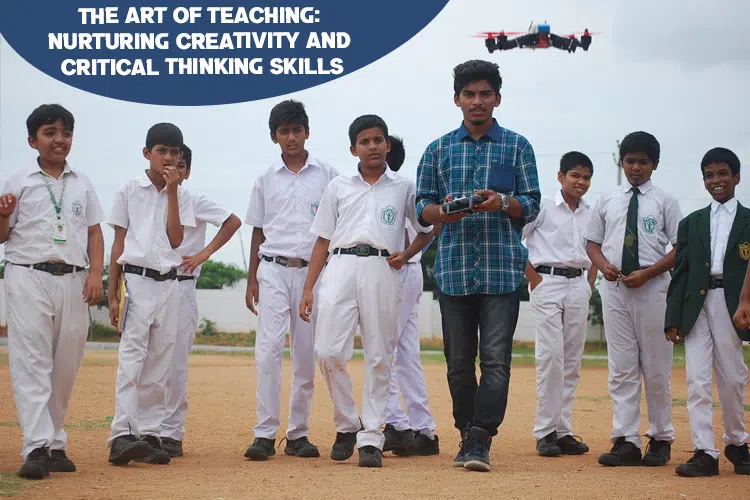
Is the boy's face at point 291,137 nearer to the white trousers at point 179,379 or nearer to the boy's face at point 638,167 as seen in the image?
the white trousers at point 179,379

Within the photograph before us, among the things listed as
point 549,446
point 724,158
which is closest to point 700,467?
point 549,446

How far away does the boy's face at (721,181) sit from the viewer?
739 cm

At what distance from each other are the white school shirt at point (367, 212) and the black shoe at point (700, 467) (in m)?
2.36

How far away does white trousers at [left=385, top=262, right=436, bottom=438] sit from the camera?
845cm

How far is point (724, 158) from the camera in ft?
24.2

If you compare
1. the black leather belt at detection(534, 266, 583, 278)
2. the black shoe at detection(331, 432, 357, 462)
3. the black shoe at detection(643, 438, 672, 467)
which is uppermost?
the black leather belt at detection(534, 266, 583, 278)

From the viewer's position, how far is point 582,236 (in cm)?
879

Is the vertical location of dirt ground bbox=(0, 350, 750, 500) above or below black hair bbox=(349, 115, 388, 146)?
below

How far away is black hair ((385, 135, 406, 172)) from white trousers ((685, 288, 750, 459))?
115 inches

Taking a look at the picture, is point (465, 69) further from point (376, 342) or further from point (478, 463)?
point (478, 463)

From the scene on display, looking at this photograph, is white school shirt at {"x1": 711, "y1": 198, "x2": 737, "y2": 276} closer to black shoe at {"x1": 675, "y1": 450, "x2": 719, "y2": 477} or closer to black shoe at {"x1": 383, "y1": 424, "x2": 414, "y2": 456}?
black shoe at {"x1": 675, "y1": 450, "x2": 719, "y2": 477}

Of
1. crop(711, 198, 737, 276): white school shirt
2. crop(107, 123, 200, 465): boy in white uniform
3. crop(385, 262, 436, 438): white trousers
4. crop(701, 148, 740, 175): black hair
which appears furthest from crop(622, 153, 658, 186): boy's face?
crop(107, 123, 200, 465): boy in white uniform

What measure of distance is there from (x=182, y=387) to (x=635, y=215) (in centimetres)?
372

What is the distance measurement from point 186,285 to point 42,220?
1.74 metres
